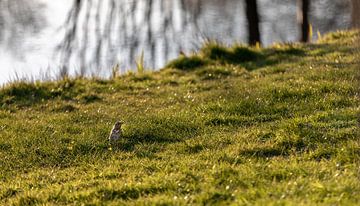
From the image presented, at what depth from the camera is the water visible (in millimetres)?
14164

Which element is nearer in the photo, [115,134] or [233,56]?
[115,134]

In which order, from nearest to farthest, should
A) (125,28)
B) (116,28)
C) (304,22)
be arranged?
(304,22), (125,28), (116,28)

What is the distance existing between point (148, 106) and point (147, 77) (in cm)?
207

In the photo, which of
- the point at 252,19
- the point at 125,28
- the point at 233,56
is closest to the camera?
the point at 233,56

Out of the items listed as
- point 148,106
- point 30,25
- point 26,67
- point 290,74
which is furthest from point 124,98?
point 30,25

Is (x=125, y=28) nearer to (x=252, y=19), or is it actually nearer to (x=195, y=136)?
(x=252, y=19)

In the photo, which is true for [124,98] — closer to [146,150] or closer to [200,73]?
[200,73]

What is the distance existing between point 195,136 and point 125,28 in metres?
10.3

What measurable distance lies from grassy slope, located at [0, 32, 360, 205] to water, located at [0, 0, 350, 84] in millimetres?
3752

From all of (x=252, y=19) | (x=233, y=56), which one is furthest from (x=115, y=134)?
(x=252, y=19)

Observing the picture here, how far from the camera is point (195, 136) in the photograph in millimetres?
6336

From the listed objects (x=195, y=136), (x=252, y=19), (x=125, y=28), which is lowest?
(x=125, y=28)

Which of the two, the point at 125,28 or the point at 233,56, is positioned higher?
the point at 233,56

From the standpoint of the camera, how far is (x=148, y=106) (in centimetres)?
796
